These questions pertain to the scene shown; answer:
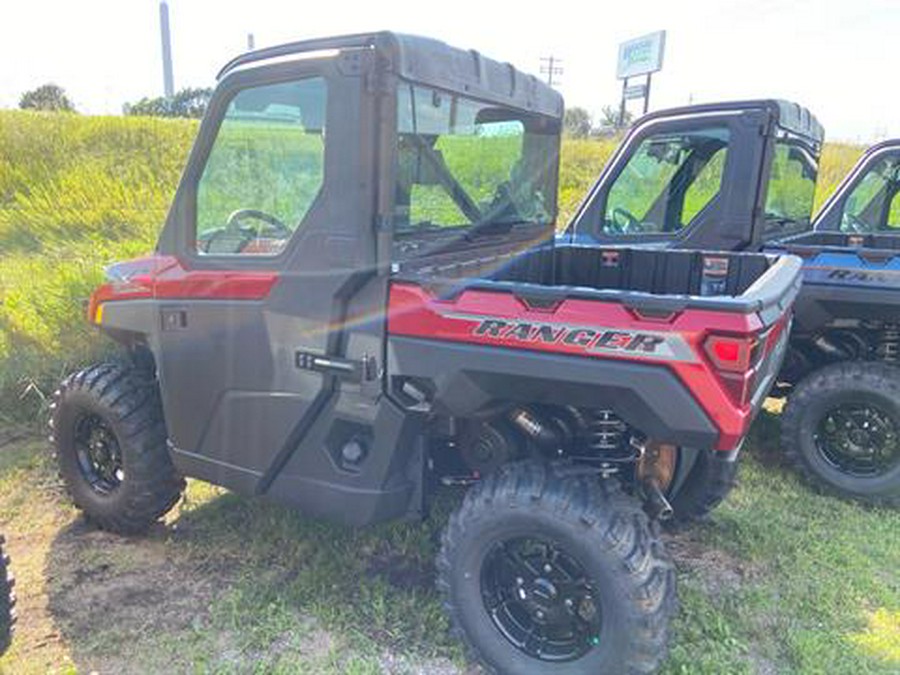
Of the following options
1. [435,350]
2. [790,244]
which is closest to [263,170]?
[435,350]

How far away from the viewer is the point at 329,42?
2.34 m

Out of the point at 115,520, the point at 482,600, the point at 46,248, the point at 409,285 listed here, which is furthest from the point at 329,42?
the point at 46,248

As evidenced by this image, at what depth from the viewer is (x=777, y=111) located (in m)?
4.12

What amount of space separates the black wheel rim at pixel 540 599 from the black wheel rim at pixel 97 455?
75.6 inches

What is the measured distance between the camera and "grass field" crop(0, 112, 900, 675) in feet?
8.46

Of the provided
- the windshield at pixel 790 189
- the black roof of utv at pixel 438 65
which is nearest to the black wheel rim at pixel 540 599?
the black roof of utv at pixel 438 65

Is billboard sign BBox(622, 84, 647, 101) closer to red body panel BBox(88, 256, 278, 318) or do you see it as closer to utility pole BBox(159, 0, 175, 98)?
utility pole BBox(159, 0, 175, 98)

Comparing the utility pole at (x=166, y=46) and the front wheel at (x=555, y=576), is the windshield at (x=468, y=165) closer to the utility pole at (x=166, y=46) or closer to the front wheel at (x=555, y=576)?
the front wheel at (x=555, y=576)

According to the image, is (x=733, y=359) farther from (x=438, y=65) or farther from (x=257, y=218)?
(x=257, y=218)

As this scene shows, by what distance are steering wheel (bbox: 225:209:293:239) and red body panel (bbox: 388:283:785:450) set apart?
1.66ft

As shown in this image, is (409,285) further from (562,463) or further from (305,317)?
(562,463)

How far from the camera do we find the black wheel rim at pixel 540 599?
93.1 inches

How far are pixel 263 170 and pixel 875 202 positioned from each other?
533cm

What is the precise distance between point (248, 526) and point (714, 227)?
3078mm
